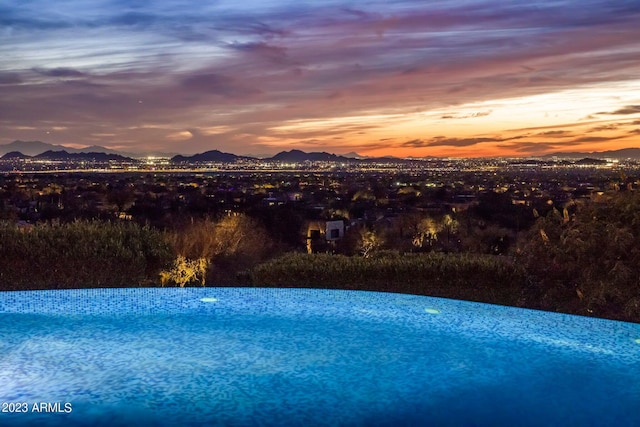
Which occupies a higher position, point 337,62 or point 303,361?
point 337,62

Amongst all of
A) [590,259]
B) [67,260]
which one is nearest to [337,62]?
[67,260]

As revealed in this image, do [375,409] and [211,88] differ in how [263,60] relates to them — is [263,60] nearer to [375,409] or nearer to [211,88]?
[211,88]

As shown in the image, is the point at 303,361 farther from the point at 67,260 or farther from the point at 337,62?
the point at 337,62

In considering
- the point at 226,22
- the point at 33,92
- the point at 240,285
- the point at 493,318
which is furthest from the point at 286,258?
the point at 33,92

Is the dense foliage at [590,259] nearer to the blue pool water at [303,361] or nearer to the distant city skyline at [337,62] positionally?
the blue pool water at [303,361]

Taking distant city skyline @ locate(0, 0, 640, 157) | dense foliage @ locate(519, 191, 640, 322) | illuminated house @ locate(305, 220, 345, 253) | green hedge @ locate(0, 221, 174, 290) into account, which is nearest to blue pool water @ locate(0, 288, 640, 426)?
green hedge @ locate(0, 221, 174, 290)

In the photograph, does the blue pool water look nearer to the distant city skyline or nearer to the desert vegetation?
the desert vegetation

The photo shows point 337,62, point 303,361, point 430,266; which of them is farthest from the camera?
point 337,62
